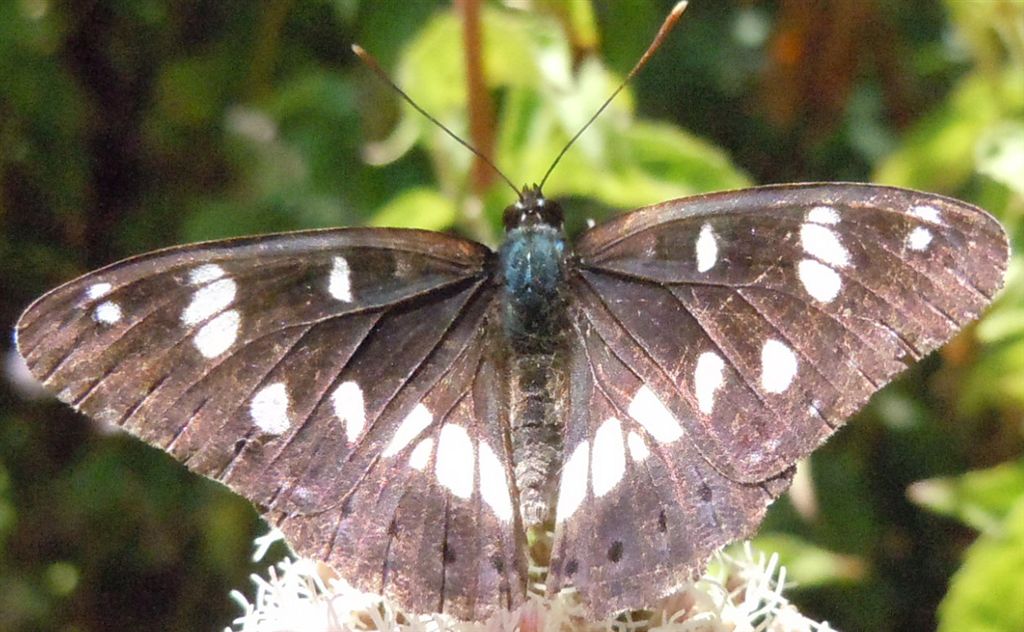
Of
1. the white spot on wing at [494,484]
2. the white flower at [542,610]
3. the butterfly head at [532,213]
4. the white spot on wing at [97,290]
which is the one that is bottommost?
the white flower at [542,610]

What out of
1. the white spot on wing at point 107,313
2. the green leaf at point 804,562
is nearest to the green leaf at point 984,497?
the green leaf at point 804,562

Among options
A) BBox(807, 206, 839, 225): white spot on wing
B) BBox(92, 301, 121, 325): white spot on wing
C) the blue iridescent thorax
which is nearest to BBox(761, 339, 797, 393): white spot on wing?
BBox(807, 206, 839, 225): white spot on wing

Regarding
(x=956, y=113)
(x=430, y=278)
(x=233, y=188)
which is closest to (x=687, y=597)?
(x=430, y=278)

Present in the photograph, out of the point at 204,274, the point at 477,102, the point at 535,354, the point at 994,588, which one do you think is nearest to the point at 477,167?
the point at 477,102

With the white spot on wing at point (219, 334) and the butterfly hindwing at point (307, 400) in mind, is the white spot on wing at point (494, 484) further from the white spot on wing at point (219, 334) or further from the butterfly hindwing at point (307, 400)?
the white spot on wing at point (219, 334)

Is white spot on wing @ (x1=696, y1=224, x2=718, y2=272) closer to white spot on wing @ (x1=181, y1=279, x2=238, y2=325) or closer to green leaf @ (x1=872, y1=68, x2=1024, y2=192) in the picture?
white spot on wing @ (x1=181, y1=279, x2=238, y2=325)

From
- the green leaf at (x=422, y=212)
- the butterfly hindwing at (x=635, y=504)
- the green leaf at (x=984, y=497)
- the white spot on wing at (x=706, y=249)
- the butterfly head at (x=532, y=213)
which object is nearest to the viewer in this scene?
the butterfly hindwing at (x=635, y=504)

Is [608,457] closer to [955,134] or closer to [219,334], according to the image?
[219,334]
